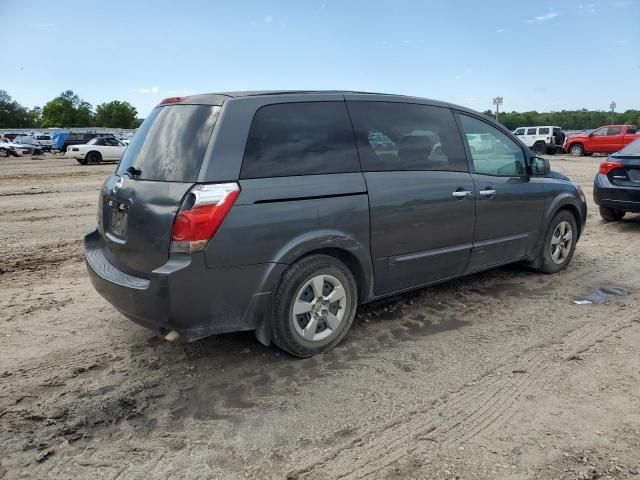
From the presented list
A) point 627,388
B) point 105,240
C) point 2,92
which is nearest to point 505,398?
point 627,388

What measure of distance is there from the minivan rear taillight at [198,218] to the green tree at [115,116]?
130 meters

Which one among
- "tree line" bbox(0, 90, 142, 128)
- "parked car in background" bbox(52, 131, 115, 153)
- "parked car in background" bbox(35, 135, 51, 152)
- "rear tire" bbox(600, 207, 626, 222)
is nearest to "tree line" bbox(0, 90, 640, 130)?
"tree line" bbox(0, 90, 142, 128)

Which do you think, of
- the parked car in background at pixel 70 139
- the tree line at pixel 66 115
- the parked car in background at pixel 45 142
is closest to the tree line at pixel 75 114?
the tree line at pixel 66 115

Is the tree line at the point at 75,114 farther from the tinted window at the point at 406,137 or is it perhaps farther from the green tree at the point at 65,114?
the tinted window at the point at 406,137

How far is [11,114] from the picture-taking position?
367ft

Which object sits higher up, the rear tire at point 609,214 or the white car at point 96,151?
the white car at point 96,151

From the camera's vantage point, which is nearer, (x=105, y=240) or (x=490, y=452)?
(x=490, y=452)

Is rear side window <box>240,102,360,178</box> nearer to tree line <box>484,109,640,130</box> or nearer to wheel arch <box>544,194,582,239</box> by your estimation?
wheel arch <box>544,194,582,239</box>

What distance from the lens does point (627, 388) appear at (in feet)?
10.3

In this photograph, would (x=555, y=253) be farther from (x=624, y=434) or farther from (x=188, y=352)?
(x=188, y=352)

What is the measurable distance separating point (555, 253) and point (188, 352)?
3949 mm

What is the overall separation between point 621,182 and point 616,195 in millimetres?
204

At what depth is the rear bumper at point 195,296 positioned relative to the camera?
3.00 metres

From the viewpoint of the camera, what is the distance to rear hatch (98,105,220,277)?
309 cm
